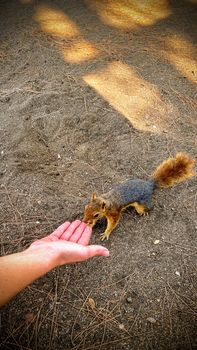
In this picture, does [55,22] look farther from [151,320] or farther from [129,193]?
[151,320]

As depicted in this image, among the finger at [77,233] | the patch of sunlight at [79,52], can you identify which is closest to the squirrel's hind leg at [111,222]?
the finger at [77,233]

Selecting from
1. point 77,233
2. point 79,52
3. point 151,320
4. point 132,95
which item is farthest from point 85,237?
point 79,52

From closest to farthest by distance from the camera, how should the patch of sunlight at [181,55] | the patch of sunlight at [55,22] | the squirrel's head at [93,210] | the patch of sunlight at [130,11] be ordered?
1. the squirrel's head at [93,210]
2. the patch of sunlight at [181,55]
3. the patch of sunlight at [55,22]
4. the patch of sunlight at [130,11]

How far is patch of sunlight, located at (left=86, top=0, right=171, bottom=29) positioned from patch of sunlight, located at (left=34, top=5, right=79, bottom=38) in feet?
2.17

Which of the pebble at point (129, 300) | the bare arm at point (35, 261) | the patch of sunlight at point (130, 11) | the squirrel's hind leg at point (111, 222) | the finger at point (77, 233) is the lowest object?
the pebble at point (129, 300)

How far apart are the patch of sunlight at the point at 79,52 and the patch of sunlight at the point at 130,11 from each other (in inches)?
37.2

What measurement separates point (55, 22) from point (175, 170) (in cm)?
429

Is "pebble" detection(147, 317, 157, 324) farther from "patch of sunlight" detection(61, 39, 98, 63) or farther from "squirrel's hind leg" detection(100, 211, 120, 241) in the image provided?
"patch of sunlight" detection(61, 39, 98, 63)

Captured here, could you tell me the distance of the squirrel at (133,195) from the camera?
8.54ft

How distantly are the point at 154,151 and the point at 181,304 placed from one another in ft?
5.55

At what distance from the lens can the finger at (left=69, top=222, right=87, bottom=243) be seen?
247cm

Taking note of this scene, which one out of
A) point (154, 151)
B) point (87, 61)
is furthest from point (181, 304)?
point (87, 61)

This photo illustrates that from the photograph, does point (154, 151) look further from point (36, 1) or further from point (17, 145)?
point (36, 1)

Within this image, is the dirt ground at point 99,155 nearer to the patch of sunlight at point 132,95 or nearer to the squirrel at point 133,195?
the patch of sunlight at point 132,95
